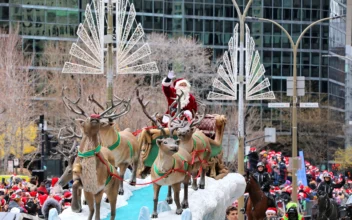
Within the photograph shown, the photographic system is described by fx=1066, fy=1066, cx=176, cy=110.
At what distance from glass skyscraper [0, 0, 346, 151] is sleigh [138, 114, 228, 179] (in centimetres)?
5332

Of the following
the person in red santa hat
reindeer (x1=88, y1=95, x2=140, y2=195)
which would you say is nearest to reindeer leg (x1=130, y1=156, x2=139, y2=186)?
reindeer (x1=88, y1=95, x2=140, y2=195)

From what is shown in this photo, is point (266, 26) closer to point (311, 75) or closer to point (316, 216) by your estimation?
point (311, 75)

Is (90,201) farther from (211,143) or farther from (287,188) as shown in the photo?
(287,188)

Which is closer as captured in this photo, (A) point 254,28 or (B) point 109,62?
(B) point 109,62

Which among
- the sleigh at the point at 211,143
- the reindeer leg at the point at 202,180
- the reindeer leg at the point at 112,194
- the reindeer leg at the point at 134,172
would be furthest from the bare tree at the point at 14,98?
the reindeer leg at the point at 112,194

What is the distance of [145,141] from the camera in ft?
72.3

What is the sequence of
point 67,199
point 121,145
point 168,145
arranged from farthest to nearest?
point 67,199
point 121,145
point 168,145

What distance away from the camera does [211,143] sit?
23781 mm

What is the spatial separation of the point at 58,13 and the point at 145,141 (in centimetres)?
5855

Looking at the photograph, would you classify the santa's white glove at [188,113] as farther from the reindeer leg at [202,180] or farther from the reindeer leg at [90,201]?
Answer: the reindeer leg at [90,201]

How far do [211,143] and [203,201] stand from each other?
3.23 metres

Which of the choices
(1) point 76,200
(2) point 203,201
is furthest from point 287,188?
(1) point 76,200

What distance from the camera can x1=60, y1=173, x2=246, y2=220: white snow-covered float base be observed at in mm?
18656

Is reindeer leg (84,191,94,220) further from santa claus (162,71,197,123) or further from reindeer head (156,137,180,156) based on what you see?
santa claus (162,71,197,123)
